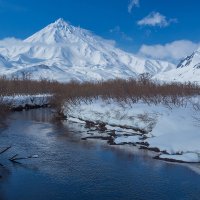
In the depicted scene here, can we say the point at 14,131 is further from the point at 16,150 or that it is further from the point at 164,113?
the point at 164,113

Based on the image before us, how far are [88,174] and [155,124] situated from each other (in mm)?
10330

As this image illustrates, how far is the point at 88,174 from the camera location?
16.6 metres

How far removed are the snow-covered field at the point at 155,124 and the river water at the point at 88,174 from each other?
1631 mm

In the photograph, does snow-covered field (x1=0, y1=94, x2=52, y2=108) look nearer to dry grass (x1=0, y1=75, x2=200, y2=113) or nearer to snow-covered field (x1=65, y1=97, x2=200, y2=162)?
dry grass (x1=0, y1=75, x2=200, y2=113)

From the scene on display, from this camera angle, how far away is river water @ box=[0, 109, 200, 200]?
47.0 ft

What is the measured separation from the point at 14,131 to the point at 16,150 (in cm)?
692

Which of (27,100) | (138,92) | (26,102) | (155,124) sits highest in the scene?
(138,92)

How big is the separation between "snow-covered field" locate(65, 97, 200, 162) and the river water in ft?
5.35

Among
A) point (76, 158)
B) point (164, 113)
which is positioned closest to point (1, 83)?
point (164, 113)

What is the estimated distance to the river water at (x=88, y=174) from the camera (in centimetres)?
1431

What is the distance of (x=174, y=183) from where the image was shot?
615 inches

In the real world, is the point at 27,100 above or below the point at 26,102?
above

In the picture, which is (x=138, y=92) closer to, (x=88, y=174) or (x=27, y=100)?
(x=88, y=174)

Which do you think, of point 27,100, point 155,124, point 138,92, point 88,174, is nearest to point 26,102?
point 27,100
